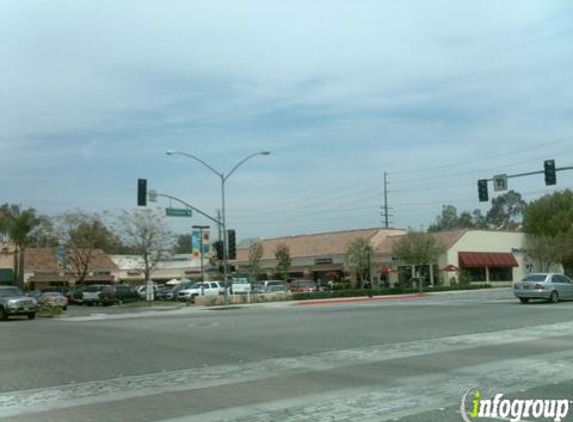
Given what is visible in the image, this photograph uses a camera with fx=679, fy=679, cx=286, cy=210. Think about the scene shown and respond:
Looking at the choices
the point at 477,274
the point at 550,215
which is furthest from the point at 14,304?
the point at 550,215

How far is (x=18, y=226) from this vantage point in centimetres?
6819

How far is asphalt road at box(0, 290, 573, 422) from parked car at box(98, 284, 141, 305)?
3663cm

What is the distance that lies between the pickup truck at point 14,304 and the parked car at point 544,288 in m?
24.7

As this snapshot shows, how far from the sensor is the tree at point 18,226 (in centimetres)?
6844

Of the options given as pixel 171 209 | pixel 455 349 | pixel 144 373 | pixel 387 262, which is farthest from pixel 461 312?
pixel 387 262

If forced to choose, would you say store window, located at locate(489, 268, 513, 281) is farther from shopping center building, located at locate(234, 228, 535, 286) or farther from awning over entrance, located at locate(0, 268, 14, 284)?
awning over entrance, located at locate(0, 268, 14, 284)

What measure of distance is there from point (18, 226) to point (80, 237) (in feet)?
22.1

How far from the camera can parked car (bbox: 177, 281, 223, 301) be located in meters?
54.4

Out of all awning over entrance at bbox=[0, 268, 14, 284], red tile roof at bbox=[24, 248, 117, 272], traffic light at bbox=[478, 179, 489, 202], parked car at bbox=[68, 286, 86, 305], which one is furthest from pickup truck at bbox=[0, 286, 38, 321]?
red tile roof at bbox=[24, 248, 117, 272]

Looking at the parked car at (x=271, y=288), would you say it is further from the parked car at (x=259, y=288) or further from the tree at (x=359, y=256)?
the tree at (x=359, y=256)

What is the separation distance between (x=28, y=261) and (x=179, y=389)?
77656 mm

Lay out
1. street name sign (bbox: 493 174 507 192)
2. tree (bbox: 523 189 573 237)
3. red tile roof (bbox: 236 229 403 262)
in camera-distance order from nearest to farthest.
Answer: street name sign (bbox: 493 174 507 192) < red tile roof (bbox: 236 229 403 262) < tree (bbox: 523 189 573 237)

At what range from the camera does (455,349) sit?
48.9 ft

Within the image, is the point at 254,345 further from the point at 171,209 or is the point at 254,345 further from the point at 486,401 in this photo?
the point at 171,209
